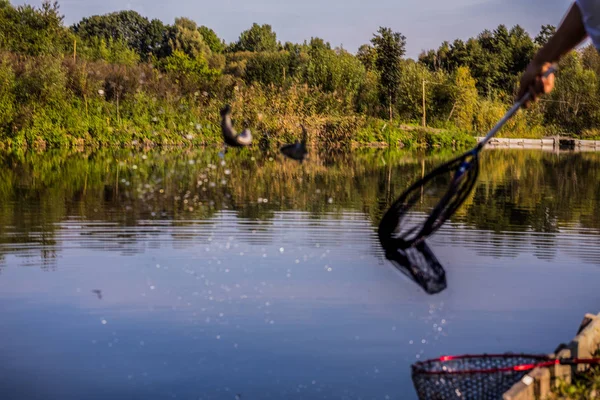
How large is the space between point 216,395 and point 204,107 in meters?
44.8

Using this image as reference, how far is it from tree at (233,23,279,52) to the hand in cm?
11338

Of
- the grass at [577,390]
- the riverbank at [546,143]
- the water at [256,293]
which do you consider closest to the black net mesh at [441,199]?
the grass at [577,390]

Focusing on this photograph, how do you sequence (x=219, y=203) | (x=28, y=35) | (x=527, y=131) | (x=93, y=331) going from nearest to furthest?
(x=93, y=331), (x=219, y=203), (x=28, y=35), (x=527, y=131)

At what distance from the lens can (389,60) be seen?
65.1m

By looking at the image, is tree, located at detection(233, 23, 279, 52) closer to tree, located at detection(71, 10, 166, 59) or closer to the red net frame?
tree, located at detection(71, 10, 166, 59)

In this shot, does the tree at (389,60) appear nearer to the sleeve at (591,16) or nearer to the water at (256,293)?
the water at (256,293)

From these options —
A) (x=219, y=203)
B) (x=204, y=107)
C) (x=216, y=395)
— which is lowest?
(x=216, y=395)

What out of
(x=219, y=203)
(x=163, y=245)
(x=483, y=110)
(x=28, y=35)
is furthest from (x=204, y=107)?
(x=163, y=245)

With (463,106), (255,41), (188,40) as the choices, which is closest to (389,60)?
(463,106)

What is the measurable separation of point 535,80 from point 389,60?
61844 millimetres

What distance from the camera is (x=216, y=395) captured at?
22.7 ft

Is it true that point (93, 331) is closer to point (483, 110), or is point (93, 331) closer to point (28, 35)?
point (28, 35)

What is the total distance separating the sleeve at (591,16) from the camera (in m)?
3.65

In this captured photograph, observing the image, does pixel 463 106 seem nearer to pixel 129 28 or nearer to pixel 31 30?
pixel 31 30
